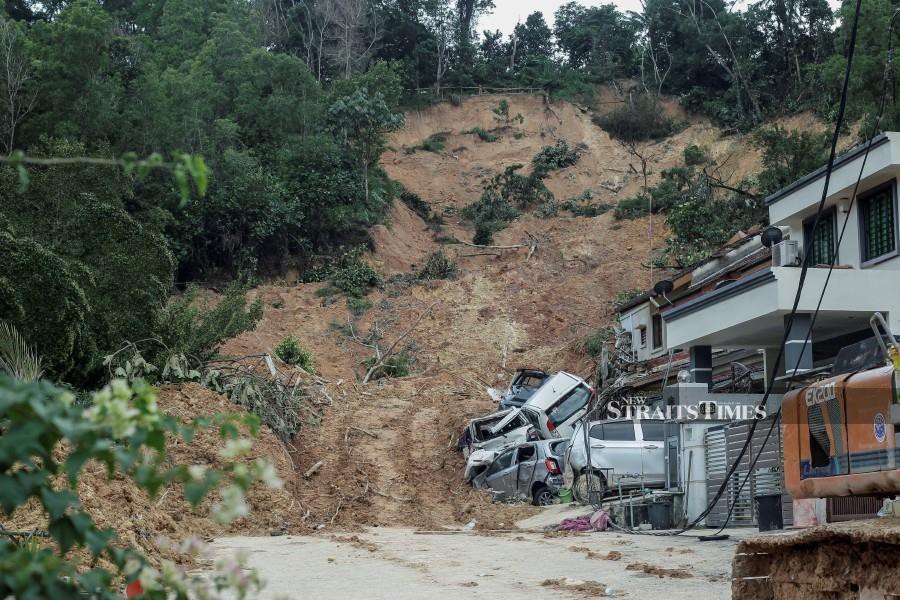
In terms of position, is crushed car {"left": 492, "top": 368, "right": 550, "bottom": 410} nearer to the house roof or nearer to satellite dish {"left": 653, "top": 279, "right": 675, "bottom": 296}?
satellite dish {"left": 653, "top": 279, "right": 675, "bottom": 296}

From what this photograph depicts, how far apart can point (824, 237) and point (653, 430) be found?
5.80 meters

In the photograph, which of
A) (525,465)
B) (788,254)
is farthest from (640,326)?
(788,254)

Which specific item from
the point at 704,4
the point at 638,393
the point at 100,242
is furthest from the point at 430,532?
the point at 704,4

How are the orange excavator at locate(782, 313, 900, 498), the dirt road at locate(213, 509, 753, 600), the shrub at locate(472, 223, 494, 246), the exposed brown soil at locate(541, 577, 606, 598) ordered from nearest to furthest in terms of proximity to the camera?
the orange excavator at locate(782, 313, 900, 498) < the exposed brown soil at locate(541, 577, 606, 598) < the dirt road at locate(213, 509, 753, 600) < the shrub at locate(472, 223, 494, 246)

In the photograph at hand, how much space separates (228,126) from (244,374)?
2456 centimetres

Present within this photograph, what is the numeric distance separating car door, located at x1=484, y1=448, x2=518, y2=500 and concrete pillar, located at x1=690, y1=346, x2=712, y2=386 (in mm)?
4646

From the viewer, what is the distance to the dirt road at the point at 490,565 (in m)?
12.0

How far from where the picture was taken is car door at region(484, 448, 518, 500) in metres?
25.3

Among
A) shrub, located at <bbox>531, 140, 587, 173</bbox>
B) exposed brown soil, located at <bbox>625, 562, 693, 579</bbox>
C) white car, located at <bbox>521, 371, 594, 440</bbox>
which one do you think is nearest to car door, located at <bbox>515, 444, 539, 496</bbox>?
white car, located at <bbox>521, 371, 594, 440</bbox>

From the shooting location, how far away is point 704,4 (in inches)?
2694

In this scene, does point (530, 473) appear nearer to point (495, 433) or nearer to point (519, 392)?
point (495, 433)

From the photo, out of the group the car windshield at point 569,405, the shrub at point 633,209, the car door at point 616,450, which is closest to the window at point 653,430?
the car door at point 616,450

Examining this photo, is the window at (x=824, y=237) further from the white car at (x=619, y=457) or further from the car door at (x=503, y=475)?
the car door at (x=503, y=475)

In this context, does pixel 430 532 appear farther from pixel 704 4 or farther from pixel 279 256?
pixel 704 4
